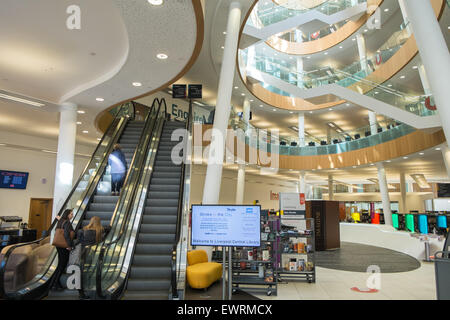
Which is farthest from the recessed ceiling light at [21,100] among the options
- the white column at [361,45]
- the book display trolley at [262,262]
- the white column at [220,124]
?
the white column at [361,45]

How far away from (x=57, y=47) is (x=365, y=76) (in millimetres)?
13356

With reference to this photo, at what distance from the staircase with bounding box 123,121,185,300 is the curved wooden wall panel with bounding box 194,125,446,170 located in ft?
17.7

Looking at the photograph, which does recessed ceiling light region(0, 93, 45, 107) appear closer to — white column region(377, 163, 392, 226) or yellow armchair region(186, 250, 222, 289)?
yellow armchair region(186, 250, 222, 289)

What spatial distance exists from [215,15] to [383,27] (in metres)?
13.5

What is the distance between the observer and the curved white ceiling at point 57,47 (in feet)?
17.8

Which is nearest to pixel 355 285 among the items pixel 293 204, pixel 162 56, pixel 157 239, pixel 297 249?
pixel 297 249

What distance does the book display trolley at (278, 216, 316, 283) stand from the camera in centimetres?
683

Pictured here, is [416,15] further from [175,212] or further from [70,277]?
[70,277]

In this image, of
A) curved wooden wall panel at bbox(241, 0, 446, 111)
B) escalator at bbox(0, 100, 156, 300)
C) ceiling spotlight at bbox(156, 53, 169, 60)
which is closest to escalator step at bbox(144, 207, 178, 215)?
escalator at bbox(0, 100, 156, 300)

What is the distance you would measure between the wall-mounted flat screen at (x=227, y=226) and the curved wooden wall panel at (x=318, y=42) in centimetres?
1816

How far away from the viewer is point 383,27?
18609 mm

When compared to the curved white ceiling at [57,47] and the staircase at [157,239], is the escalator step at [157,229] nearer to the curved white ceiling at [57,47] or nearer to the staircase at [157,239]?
the staircase at [157,239]

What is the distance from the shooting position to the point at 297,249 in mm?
7035
